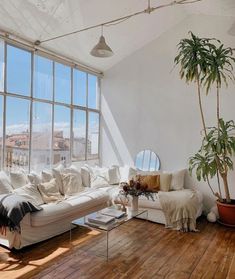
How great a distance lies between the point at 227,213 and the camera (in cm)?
424

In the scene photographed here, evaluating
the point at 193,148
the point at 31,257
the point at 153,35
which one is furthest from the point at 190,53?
the point at 31,257

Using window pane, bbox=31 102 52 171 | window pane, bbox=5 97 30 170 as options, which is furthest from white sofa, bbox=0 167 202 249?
window pane, bbox=5 97 30 170

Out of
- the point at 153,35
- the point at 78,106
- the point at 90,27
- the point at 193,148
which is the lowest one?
the point at 193,148

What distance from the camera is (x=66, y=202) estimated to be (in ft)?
12.7

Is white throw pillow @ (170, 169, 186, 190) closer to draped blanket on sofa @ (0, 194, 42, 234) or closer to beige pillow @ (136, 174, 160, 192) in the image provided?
beige pillow @ (136, 174, 160, 192)

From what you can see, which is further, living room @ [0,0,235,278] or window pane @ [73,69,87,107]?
window pane @ [73,69,87,107]

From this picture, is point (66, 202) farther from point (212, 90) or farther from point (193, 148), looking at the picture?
point (212, 90)

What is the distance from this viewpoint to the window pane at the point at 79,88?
224 inches

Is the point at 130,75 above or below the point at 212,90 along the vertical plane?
above

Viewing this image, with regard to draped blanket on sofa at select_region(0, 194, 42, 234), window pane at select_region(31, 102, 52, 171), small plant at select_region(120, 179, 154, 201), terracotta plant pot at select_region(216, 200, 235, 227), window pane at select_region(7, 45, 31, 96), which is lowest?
A: terracotta plant pot at select_region(216, 200, 235, 227)

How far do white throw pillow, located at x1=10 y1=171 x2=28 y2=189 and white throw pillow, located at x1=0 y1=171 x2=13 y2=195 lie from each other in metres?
0.07

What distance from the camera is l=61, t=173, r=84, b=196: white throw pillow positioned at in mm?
4473

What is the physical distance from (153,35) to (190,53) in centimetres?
152

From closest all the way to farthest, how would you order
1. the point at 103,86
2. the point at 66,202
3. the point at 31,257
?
the point at 31,257, the point at 66,202, the point at 103,86
